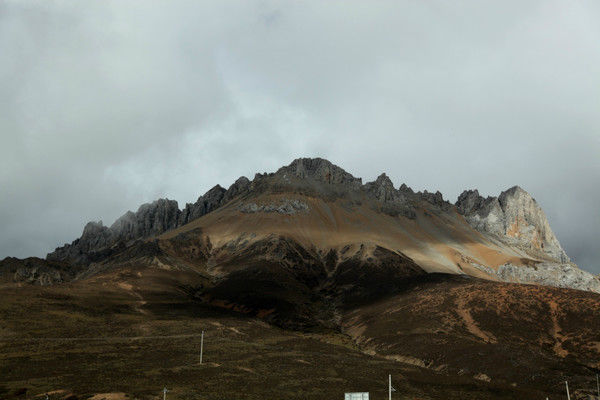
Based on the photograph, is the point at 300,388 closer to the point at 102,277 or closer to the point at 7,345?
the point at 7,345

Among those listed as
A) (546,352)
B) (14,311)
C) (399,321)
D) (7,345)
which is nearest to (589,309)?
(546,352)

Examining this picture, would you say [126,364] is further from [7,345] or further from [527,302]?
[527,302]

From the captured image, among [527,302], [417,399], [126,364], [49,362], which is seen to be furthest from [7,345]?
[527,302]

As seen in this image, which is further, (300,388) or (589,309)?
(589,309)

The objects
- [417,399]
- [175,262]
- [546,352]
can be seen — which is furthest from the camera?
[175,262]

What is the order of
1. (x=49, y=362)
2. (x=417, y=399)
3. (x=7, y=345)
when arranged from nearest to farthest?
(x=417, y=399) → (x=49, y=362) → (x=7, y=345)

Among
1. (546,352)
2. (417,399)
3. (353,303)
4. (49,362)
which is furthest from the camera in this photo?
(353,303)

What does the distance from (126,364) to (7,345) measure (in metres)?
Answer: 25.4

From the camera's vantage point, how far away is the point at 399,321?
111 m

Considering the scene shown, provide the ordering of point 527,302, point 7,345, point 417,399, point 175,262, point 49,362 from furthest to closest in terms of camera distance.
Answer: point 175,262 < point 527,302 < point 7,345 < point 49,362 < point 417,399

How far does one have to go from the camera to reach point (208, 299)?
489ft

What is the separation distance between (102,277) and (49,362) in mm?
100757

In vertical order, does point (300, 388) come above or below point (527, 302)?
below

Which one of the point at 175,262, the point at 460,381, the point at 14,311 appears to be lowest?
the point at 460,381
